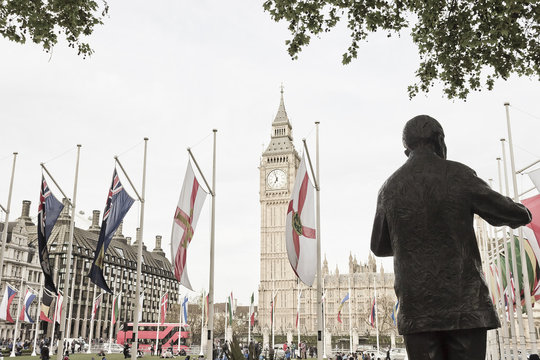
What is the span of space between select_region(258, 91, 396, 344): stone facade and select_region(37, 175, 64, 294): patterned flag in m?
77.9

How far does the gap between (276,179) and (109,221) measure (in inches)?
3247

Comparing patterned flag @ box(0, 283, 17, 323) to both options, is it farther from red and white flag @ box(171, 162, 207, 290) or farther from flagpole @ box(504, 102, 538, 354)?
flagpole @ box(504, 102, 538, 354)

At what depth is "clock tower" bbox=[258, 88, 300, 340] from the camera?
3905 inches

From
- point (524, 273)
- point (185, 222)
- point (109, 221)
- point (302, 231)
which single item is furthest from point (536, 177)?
point (109, 221)

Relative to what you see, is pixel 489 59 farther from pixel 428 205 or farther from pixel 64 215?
pixel 64 215

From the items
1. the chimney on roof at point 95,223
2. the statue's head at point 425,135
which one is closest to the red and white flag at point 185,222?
the statue's head at point 425,135

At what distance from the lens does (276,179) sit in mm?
101625

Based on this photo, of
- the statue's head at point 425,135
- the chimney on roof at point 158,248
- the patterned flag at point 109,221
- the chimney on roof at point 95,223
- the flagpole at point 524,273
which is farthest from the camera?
the chimney on roof at point 158,248

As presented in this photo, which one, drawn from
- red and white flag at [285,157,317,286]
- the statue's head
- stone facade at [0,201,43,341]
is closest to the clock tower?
stone facade at [0,201,43,341]

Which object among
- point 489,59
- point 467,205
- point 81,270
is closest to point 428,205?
point 467,205

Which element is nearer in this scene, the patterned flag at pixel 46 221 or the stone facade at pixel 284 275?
the patterned flag at pixel 46 221

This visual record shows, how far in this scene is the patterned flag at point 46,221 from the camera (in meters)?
18.9

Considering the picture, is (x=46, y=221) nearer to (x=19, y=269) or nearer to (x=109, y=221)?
(x=109, y=221)

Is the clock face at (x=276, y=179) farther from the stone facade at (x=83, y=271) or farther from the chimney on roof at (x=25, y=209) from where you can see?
the chimney on roof at (x=25, y=209)
